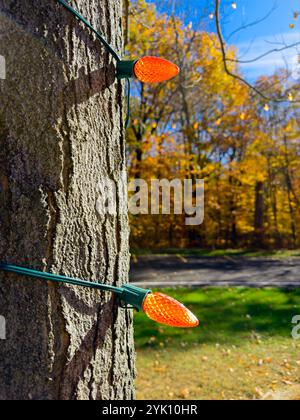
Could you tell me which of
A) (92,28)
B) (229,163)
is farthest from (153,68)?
(229,163)

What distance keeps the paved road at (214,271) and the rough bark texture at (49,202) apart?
6636 mm

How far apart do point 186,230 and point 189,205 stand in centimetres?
136

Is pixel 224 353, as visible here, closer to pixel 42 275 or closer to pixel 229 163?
pixel 42 275

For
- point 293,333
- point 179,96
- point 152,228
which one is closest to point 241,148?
point 179,96

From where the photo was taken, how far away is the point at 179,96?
12461mm

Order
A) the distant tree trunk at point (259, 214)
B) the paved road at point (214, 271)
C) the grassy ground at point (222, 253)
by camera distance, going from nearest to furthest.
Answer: the paved road at point (214, 271) → the grassy ground at point (222, 253) → the distant tree trunk at point (259, 214)

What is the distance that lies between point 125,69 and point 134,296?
0.62 meters

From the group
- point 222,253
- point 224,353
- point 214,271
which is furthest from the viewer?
point 222,253

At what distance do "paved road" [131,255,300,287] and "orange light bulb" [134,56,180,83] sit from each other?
6634 millimetres

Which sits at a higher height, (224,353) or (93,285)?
(93,285)

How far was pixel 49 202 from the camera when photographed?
1016 mm

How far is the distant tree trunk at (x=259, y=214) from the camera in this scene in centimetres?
1339

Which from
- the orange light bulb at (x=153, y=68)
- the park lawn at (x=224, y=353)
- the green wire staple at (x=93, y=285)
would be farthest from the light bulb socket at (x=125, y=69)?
the park lawn at (x=224, y=353)

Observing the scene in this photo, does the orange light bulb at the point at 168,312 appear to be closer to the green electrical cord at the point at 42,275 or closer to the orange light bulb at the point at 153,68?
the green electrical cord at the point at 42,275
